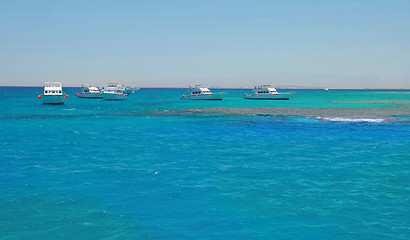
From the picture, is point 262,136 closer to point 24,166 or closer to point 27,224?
point 24,166

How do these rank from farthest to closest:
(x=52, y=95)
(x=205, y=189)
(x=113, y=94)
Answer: (x=113, y=94) < (x=52, y=95) < (x=205, y=189)

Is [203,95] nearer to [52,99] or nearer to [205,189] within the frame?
[52,99]

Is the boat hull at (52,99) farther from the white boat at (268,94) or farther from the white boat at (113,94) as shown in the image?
the white boat at (268,94)

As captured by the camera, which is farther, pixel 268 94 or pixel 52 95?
pixel 268 94

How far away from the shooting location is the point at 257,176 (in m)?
19.9

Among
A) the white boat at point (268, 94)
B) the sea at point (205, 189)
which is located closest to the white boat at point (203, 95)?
the white boat at point (268, 94)

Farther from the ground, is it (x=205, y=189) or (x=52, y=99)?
(x=52, y=99)

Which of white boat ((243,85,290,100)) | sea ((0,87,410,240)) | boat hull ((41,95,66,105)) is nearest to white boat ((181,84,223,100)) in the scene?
white boat ((243,85,290,100))

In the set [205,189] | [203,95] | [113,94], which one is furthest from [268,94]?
[205,189]

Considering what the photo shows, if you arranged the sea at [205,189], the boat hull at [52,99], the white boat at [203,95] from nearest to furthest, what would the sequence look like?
1. the sea at [205,189]
2. the boat hull at [52,99]
3. the white boat at [203,95]

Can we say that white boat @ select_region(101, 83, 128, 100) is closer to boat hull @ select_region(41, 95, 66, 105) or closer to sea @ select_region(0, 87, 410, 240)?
boat hull @ select_region(41, 95, 66, 105)

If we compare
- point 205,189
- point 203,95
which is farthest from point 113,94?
point 205,189

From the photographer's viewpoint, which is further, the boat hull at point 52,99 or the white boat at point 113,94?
the white boat at point 113,94

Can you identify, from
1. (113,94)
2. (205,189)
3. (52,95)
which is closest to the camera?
(205,189)
